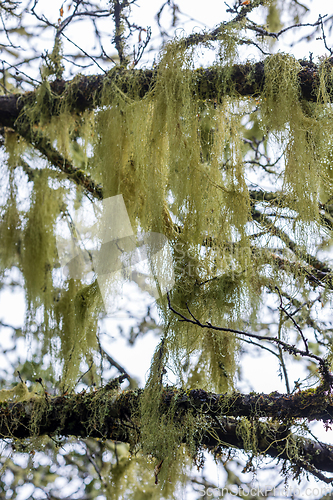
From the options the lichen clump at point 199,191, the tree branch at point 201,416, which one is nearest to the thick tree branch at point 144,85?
the lichen clump at point 199,191

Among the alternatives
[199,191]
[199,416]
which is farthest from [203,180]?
[199,416]

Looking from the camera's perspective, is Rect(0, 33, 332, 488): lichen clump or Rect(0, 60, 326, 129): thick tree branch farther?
Rect(0, 60, 326, 129): thick tree branch

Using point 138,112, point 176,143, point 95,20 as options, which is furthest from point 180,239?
point 95,20

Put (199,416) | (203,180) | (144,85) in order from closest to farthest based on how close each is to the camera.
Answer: (199,416) → (203,180) → (144,85)

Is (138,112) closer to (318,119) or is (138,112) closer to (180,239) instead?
(180,239)

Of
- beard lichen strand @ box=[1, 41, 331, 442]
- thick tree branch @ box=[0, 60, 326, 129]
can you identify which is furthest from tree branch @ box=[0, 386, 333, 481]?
thick tree branch @ box=[0, 60, 326, 129]

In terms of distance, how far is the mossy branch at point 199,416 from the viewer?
1.57 metres

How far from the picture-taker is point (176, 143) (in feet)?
5.62

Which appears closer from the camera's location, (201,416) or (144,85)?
(201,416)

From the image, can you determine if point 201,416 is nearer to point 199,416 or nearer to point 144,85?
point 199,416

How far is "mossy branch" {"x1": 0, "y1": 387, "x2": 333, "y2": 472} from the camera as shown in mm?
1573

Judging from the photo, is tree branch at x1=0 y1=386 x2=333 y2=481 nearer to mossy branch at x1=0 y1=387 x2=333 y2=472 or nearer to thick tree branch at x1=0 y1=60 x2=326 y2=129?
mossy branch at x1=0 y1=387 x2=333 y2=472

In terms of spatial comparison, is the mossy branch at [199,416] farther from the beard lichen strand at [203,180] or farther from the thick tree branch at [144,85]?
the thick tree branch at [144,85]

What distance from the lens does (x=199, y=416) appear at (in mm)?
1619
